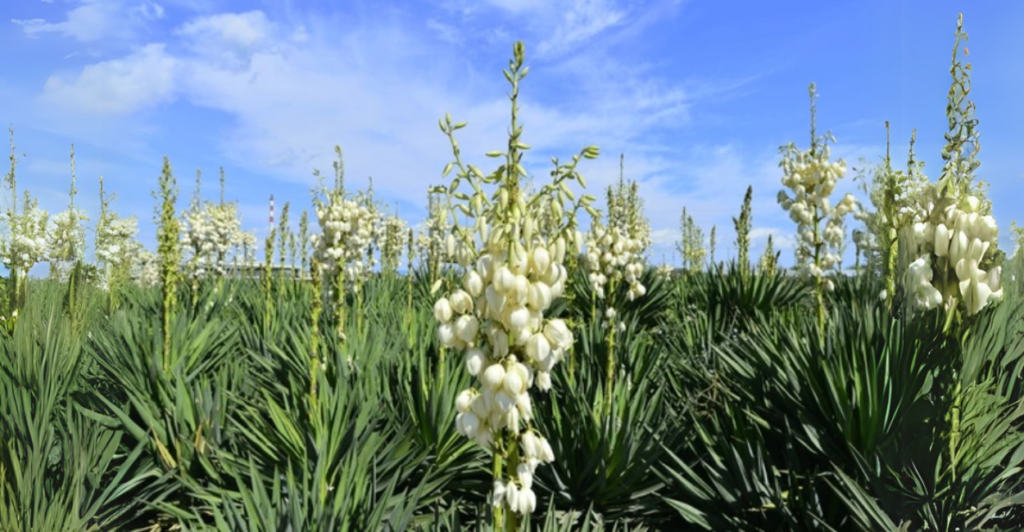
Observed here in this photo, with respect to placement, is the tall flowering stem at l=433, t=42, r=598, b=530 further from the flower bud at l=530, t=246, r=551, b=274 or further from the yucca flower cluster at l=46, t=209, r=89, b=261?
the yucca flower cluster at l=46, t=209, r=89, b=261

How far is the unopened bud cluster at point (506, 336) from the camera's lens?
5.64ft

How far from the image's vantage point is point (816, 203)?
482 centimetres

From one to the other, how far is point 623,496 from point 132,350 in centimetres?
348

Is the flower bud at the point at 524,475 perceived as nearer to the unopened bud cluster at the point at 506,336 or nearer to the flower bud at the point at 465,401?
the unopened bud cluster at the point at 506,336

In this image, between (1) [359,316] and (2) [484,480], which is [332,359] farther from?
(2) [484,480]

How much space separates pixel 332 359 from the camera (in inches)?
175

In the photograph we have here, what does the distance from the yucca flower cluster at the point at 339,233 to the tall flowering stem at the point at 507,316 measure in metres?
3.69

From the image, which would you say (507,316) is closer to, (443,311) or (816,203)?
(443,311)

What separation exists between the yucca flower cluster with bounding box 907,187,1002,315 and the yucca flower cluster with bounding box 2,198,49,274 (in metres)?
6.03

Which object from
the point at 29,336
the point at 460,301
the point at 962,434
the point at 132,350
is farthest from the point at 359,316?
the point at 962,434

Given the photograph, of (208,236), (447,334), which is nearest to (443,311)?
(447,334)

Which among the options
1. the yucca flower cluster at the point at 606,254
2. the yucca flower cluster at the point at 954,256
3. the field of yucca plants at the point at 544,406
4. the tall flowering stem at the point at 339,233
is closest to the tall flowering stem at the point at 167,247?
the field of yucca plants at the point at 544,406

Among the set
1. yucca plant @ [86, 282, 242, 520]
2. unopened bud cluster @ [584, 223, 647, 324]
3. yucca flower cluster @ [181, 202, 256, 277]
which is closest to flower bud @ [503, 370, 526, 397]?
yucca plant @ [86, 282, 242, 520]

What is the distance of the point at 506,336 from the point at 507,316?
63mm
